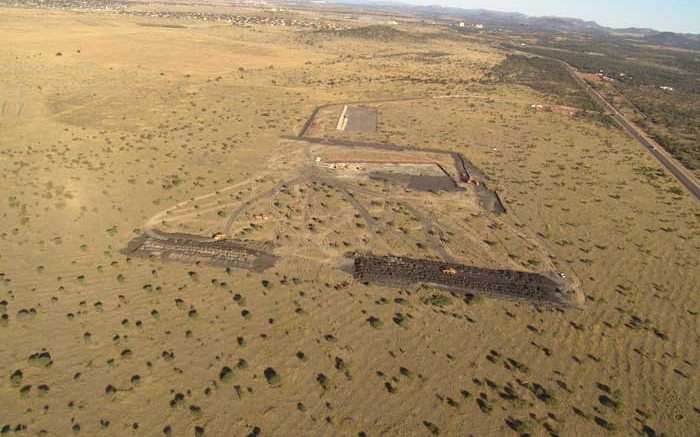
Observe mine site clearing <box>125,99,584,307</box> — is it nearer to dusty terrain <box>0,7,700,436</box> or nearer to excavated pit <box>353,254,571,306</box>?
excavated pit <box>353,254,571,306</box>

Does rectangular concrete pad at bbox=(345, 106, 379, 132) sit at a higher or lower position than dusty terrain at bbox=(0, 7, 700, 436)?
higher

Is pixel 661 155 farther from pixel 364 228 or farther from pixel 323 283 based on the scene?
pixel 323 283

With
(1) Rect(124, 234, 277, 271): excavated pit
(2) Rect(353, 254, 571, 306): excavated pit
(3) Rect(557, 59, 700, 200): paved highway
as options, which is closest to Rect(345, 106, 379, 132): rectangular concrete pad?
(1) Rect(124, 234, 277, 271): excavated pit

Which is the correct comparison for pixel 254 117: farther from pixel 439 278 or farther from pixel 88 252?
pixel 439 278

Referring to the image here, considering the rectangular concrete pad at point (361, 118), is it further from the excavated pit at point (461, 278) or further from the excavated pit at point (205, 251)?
the excavated pit at point (461, 278)

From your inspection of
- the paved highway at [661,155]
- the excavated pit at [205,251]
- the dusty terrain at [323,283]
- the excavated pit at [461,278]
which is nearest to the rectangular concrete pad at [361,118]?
the dusty terrain at [323,283]
